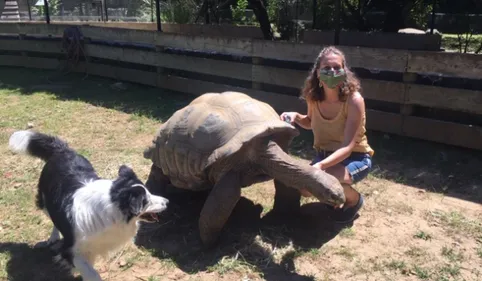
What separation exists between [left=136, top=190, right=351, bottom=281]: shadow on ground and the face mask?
140cm

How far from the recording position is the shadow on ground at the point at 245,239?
3.92 m

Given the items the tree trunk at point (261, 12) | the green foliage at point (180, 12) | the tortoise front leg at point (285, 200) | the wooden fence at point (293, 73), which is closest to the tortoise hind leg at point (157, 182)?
the tortoise front leg at point (285, 200)

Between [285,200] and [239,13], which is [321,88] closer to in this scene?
[285,200]

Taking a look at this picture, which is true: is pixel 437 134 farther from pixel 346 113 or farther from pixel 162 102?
pixel 162 102

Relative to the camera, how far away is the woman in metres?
4.05

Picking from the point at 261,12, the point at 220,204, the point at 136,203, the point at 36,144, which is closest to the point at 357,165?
the point at 220,204

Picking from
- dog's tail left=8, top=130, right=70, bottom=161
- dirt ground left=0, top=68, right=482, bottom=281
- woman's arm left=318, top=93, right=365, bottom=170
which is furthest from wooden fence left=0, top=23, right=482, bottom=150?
dog's tail left=8, top=130, right=70, bottom=161

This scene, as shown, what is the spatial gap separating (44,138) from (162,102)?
5.18 metres

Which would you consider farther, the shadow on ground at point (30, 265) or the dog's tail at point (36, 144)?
the dog's tail at point (36, 144)

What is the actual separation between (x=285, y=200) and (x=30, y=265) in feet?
7.88

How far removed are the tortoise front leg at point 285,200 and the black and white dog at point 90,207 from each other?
4.83 ft

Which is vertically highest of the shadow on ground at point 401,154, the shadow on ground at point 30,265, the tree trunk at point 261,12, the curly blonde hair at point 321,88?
the tree trunk at point 261,12

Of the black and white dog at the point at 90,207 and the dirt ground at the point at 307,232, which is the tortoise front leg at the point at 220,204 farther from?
the black and white dog at the point at 90,207

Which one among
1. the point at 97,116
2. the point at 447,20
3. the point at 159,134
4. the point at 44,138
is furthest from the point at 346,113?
the point at 447,20
